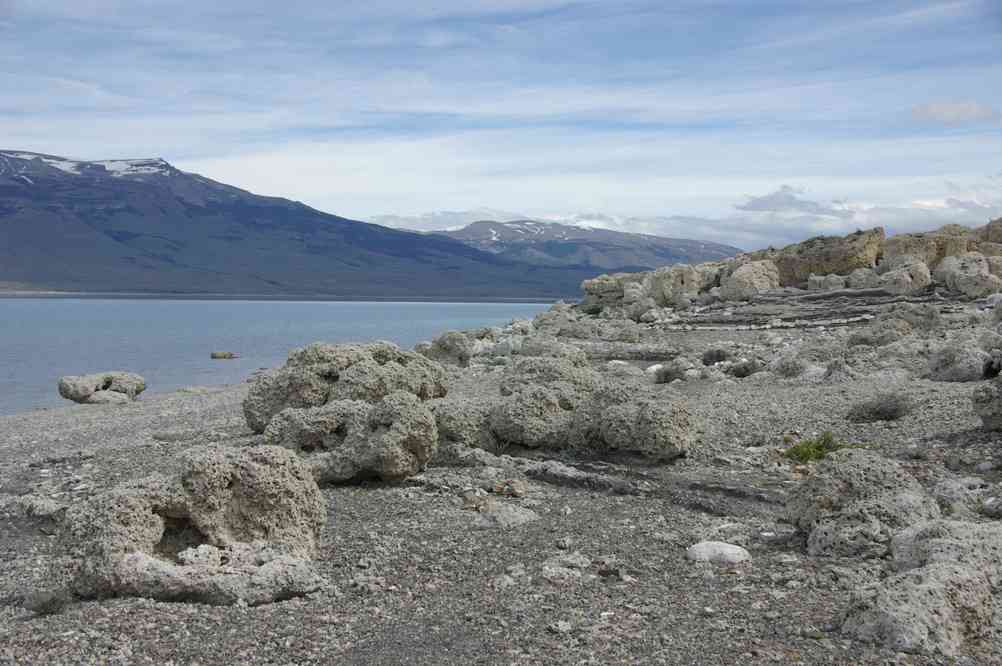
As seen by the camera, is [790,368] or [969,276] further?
[969,276]

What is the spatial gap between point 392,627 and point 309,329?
73797 mm

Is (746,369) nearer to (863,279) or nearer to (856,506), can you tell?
(856,506)

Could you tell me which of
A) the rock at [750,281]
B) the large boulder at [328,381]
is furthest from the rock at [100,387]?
the rock at [750,281]

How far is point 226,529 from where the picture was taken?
7.73m

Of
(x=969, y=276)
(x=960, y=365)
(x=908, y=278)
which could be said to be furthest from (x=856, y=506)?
(x=908, y=278)

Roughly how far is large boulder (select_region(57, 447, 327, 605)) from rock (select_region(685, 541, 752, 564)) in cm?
283

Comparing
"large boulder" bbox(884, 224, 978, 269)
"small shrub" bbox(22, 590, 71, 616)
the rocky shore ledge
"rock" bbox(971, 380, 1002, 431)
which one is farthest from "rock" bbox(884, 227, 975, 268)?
"small shrub" bbox(22, 590, 71, 616)

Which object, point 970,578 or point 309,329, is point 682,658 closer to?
point 970,578

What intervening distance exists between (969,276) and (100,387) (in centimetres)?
2720

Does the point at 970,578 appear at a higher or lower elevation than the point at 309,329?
higher

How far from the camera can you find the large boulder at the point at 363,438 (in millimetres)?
10695

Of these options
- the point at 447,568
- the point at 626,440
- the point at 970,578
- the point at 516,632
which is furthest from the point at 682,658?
the point at 626,440

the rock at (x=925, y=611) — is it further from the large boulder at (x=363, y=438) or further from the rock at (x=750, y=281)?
the rock at (x=750, y=281)

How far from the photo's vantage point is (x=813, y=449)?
11688 mm
